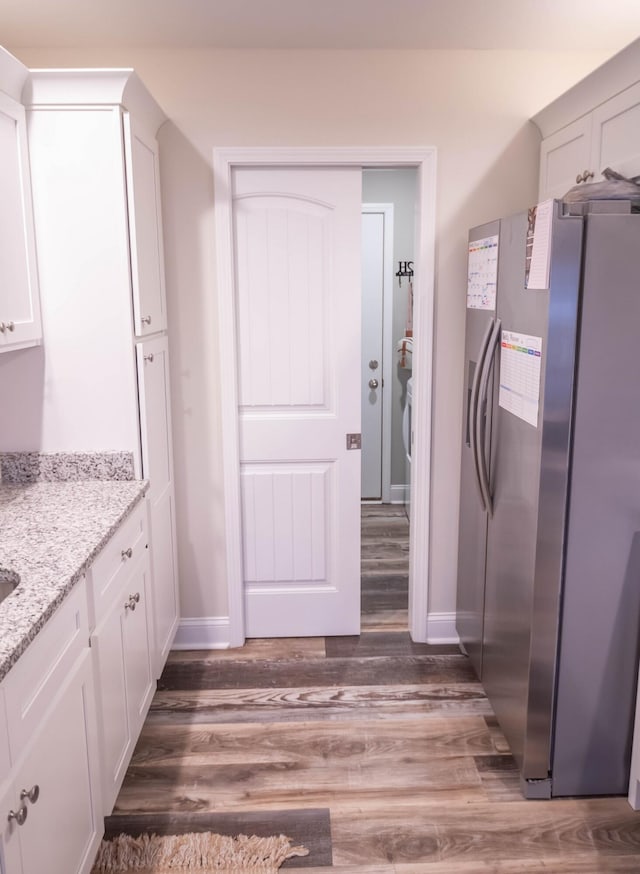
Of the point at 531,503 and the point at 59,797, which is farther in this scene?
the point at 531,503

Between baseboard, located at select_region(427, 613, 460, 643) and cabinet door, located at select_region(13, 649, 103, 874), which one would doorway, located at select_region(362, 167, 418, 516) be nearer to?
baseboard, located at select_region(427, 613, 460, 643)

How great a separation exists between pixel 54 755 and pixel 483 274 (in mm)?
2014

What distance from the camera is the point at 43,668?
1457mm

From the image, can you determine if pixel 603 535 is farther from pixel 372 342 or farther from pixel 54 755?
pixel 372 342

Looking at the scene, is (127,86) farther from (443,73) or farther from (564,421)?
(564,421)

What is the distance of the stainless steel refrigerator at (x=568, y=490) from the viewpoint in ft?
6.17

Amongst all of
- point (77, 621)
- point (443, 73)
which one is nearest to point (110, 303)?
point (77, 621)

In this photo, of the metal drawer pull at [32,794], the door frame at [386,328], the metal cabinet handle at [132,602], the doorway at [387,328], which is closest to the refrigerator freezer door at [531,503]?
the metal cabinet handle at [132,602]

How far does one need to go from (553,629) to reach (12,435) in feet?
6.18

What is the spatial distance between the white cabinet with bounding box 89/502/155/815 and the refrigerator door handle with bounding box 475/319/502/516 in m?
1.19

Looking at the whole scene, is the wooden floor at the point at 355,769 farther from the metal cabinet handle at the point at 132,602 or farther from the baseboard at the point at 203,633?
the metal cabinet handle at the point at 132,602

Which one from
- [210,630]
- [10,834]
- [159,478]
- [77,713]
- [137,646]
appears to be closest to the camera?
[10,834]

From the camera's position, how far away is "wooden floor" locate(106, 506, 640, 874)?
2.01 metres

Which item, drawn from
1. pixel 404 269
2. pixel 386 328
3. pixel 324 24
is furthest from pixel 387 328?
pixel 324 24
